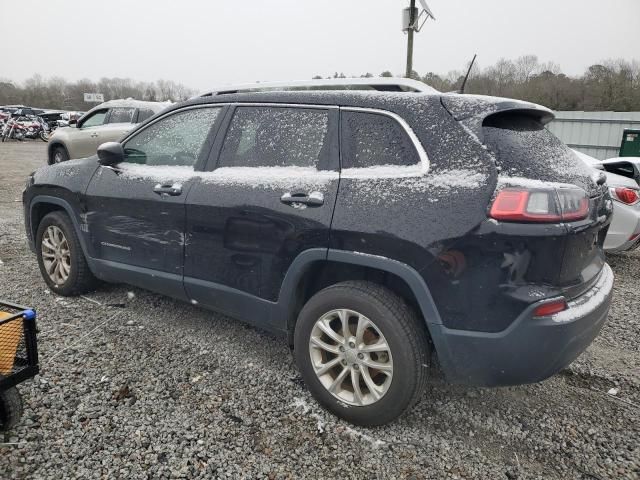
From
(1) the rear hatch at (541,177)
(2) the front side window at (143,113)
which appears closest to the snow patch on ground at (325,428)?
(1) the rear hatch at (541,177)

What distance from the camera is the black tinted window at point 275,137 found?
2.68m

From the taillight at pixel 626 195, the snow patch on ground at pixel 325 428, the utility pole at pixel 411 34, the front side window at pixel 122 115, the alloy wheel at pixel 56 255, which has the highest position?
the utility pole at pixel 411 34

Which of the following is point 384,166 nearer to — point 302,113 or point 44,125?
point 302,113

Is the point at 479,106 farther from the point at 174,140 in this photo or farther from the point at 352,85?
the point at 174,140

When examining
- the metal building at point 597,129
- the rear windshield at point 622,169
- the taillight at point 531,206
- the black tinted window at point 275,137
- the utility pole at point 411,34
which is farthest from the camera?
the metal building at point 597,129

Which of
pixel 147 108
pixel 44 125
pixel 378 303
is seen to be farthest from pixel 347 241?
pixel 44 125

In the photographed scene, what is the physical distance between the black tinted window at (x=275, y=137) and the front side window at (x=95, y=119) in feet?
31.8

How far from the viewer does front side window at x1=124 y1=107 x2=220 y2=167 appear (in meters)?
3.21

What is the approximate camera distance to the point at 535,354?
211cm

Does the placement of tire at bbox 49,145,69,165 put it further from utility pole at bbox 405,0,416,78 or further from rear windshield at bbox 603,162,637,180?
rear windshield at bbox 603,162,637,180

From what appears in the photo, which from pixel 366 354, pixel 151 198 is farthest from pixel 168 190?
pixel 366 354

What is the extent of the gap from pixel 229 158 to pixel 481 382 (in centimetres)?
189

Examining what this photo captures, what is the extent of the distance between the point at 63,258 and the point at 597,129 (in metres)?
18.3

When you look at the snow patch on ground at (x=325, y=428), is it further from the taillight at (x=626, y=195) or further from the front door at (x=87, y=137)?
the front door at (x=87, y=137)
